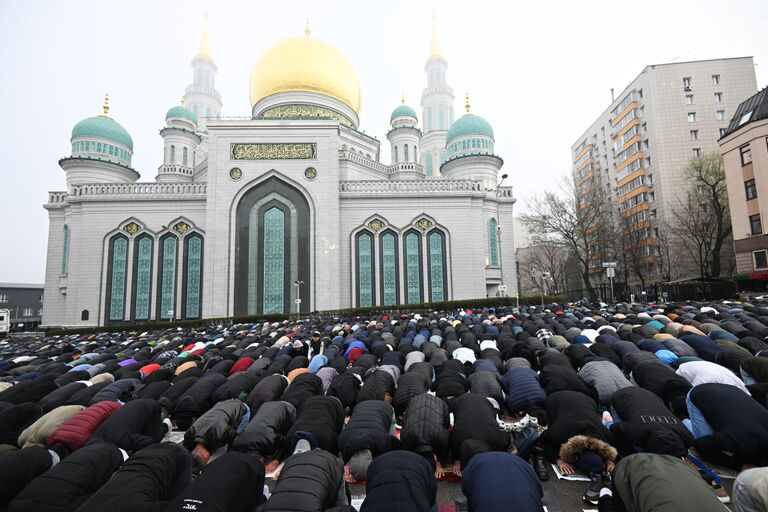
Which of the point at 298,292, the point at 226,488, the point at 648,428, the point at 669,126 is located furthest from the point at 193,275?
the point at 669,126

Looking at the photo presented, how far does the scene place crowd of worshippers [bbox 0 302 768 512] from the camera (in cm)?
290

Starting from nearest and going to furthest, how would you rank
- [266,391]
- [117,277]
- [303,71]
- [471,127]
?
[266,391] → [117,277] → [303,71] → [471,127]

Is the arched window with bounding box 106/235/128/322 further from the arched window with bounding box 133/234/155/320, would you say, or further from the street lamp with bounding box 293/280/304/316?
the street lamp with bounding box 293/280/304/316

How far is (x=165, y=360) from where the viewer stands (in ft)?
28.0

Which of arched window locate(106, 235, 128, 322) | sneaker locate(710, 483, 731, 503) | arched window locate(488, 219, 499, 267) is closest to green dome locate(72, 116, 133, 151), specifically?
arched window locate(106, 235, 128, 322)

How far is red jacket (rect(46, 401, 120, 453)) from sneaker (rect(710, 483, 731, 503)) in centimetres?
610

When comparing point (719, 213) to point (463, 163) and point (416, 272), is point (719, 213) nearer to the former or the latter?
point (463, 163)

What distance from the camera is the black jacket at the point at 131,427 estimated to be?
4395 millimetres

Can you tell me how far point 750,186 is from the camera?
19.2m

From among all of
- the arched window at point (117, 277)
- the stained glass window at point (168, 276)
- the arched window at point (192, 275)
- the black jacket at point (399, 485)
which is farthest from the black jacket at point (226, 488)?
the arched window at point (117, 277)

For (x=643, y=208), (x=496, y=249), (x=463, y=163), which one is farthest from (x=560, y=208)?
(x=643, y=208)

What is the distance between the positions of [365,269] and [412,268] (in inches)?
107

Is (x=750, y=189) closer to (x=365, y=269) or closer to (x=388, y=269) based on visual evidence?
(x=388, y=269)

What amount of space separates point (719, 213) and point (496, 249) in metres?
11.1
